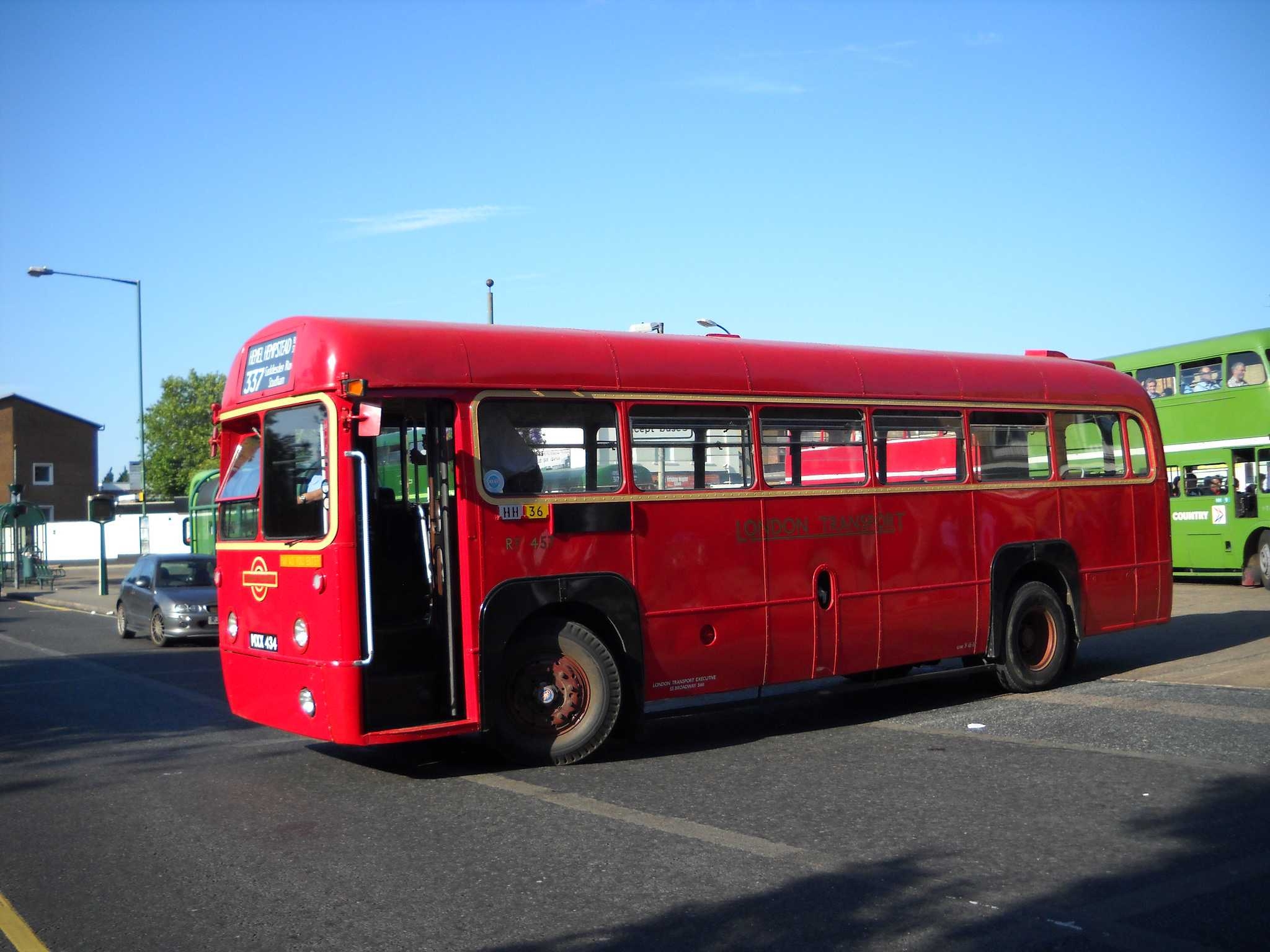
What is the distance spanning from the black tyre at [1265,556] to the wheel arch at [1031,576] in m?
12.6

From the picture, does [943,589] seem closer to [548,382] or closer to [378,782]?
[548,382]

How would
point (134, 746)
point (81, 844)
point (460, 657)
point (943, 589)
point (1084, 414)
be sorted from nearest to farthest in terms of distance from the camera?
point (81, 844)
point (460, 657)
point (134, 746)
point (943, 589)
point (1084, 414)

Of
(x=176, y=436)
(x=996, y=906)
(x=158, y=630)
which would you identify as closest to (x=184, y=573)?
(x=158, y=630)

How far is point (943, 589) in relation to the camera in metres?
10.9

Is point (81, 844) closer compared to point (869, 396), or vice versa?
point (81, 844)

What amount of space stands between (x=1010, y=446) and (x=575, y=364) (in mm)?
4815

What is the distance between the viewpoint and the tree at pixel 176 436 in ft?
245

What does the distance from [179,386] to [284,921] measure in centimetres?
7556

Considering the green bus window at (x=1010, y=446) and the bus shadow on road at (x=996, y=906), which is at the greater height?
the green bus window at (x=1010, y=446)

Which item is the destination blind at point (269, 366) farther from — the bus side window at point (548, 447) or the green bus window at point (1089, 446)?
the green bus window at point (1089, 446)

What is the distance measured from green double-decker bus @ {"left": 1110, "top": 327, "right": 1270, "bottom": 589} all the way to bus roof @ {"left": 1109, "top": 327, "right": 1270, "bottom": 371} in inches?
0.7

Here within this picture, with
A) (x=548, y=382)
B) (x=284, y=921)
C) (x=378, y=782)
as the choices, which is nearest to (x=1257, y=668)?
(x=548, y=382)

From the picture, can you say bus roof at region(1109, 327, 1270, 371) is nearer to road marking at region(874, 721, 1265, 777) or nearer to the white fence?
road marking at region(874, 721, 1265, 777)

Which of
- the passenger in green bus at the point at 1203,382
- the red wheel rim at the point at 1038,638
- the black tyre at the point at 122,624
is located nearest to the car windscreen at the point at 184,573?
the black tyre at the point at 122,624
